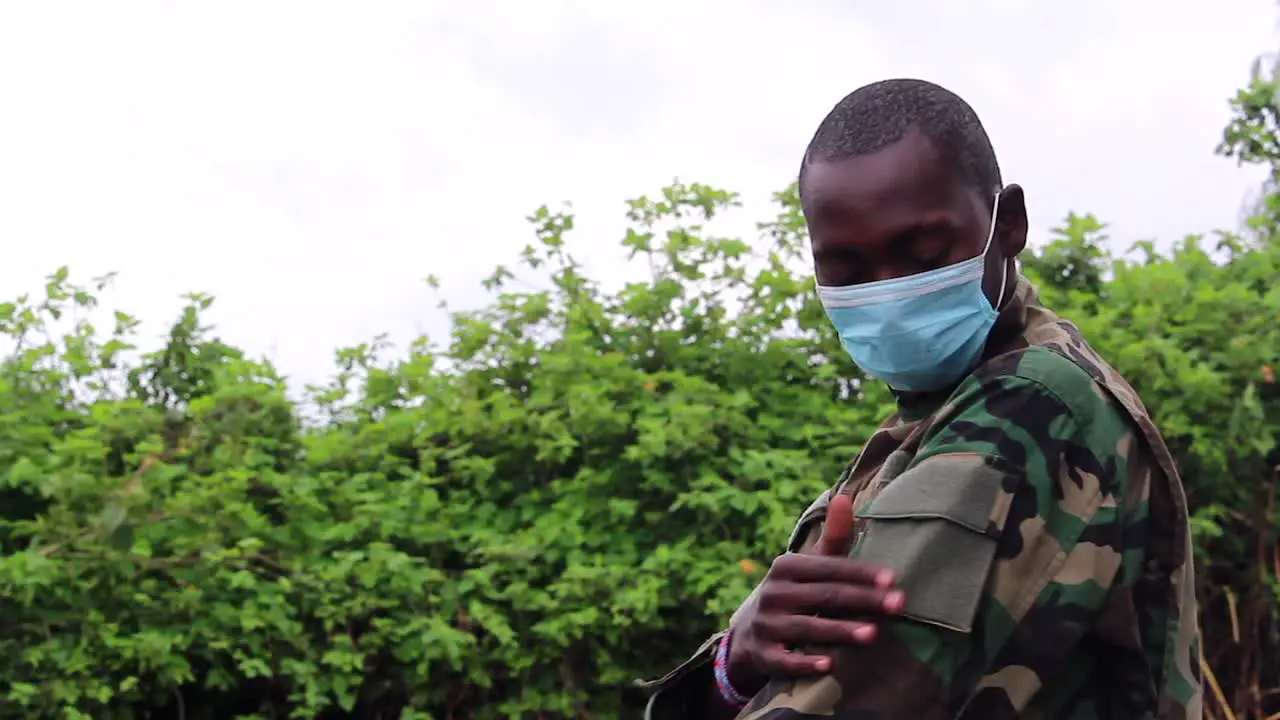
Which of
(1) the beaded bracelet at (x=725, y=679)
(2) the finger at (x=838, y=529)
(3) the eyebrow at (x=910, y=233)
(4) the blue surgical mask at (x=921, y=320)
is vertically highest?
(3) the eyebrow at (x=910, y=233)

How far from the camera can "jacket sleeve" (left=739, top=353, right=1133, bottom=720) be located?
1.12 m

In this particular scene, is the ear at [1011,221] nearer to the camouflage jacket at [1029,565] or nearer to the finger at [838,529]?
the camouflage jacket at [1029,565]

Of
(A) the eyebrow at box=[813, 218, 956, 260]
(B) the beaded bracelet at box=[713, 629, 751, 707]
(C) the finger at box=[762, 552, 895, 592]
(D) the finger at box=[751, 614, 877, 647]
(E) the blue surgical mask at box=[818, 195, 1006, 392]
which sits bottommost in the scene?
(B) the beaded bracelet at box=[713, 629, 751, 707]

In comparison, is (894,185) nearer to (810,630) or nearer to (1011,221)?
(1011,221)

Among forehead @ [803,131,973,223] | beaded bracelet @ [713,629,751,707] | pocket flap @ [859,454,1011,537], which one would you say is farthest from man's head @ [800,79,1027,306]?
beaded bracelet @ [713,629,751,707]

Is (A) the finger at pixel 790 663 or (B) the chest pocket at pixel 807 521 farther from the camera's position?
(B) the chest pocket at pixel 807 521

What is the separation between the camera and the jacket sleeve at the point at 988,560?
3.66 ft

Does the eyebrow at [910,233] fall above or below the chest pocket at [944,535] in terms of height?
above

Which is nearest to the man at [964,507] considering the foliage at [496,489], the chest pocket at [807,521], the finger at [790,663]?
the finger at [790,663]

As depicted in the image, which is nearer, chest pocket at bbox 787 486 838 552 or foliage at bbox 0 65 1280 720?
chest pocket at bbox 787 486 838 552

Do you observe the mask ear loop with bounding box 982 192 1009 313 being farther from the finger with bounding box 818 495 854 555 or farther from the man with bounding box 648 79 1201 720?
the finger with bounding box 818 495 854 555

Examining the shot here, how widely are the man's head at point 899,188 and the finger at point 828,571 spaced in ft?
1.03

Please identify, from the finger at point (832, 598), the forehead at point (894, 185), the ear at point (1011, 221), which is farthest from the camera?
the ear at point (1011, 221)

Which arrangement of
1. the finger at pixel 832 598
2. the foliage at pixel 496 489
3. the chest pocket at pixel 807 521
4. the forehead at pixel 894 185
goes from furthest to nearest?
1. the foliage at pixel 496 489
2. the chest pocket at pixel 807 521
3. the forehead at pixel 894 185
4. the finger at pixel 832 598
